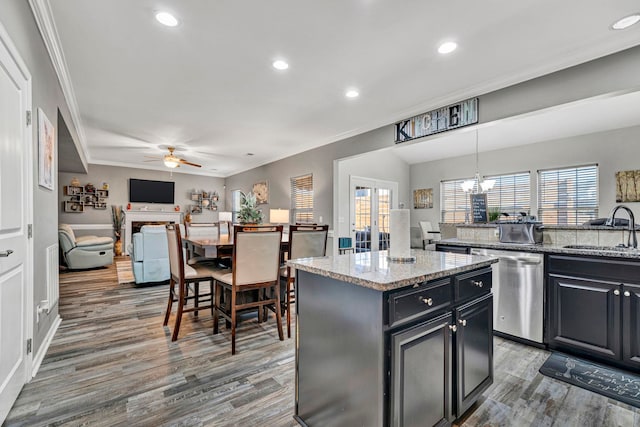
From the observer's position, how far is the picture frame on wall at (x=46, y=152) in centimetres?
224

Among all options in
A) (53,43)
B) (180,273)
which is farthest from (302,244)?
(53,43)

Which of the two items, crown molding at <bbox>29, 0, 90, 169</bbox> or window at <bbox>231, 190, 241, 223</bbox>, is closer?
crown molding at <bbox>29, 0, 90, 169</bbox>

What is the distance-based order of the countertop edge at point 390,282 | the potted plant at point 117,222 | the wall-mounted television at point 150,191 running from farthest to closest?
the wall-mounted television at point 150,191 → the potted plant at point 117,222 → the countertop edge at point 390,282

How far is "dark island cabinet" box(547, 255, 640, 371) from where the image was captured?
84.3 inches

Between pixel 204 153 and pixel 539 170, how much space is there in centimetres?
727

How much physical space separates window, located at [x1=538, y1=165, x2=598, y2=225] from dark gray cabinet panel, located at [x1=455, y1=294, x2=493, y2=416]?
5345mm

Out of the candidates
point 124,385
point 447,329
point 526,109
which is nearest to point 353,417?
point 447,329

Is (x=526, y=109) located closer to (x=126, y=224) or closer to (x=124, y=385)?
(x=124, y=385)

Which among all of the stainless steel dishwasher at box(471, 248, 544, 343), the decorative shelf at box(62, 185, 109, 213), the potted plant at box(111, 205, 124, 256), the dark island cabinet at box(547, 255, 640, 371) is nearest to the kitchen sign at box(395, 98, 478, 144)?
the stainless steel dishwasher at box(471, 248, 544, 343)

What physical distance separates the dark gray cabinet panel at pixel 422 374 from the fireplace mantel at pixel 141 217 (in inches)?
339

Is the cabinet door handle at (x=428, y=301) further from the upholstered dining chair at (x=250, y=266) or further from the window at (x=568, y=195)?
the window at (x=568, y=195)

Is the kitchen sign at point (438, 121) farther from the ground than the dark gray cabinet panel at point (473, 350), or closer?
farther from the ground

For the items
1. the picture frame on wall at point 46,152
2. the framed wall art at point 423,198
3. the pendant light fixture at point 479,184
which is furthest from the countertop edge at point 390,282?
the framed wall art at point 423,198

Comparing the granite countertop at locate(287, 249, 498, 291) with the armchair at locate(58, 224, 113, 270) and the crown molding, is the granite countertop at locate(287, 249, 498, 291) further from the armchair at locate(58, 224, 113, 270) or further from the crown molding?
the armchair at locate(58, 224, 113, 270)
